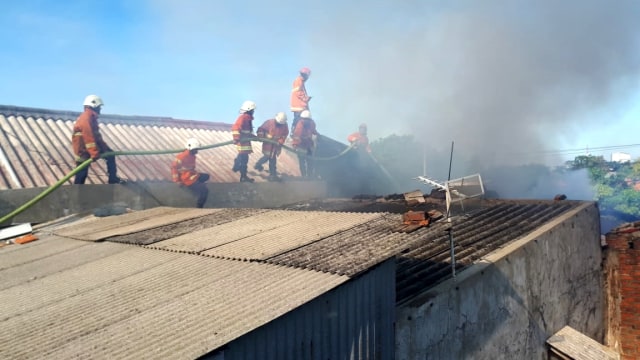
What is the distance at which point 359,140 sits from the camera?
48.6ft

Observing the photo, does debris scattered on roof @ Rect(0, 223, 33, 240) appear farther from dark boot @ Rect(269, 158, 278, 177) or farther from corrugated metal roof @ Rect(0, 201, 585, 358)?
dark boot @ Rect(269, 158, 278, 177)

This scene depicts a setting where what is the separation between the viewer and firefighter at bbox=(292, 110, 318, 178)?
43.0 feet

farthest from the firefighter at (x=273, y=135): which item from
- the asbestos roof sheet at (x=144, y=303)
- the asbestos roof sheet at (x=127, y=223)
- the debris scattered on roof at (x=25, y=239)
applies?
the asbestos roof sheet at (x=144, y=303)

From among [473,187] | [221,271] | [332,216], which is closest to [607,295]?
[473,187]

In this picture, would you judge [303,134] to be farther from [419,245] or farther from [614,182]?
[614,182]

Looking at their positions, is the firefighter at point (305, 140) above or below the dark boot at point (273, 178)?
above

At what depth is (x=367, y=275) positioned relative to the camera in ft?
11.6

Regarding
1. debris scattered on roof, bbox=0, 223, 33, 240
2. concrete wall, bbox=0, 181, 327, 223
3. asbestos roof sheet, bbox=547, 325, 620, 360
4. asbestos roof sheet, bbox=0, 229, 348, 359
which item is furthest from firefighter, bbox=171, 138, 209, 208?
asbestos roof sheet, bbox=547, 325, 620, 360

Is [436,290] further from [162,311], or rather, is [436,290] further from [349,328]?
[162,311]

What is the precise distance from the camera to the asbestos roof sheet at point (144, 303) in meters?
2.41

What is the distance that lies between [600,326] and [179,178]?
879 centimetres

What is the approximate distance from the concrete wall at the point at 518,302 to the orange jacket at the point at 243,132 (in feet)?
23.4

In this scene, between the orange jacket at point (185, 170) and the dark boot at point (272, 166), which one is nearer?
the orange jacket at point (185, 170)

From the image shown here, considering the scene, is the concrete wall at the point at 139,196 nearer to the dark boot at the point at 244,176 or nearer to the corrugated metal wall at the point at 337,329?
the dark boot at the point at 244,176
